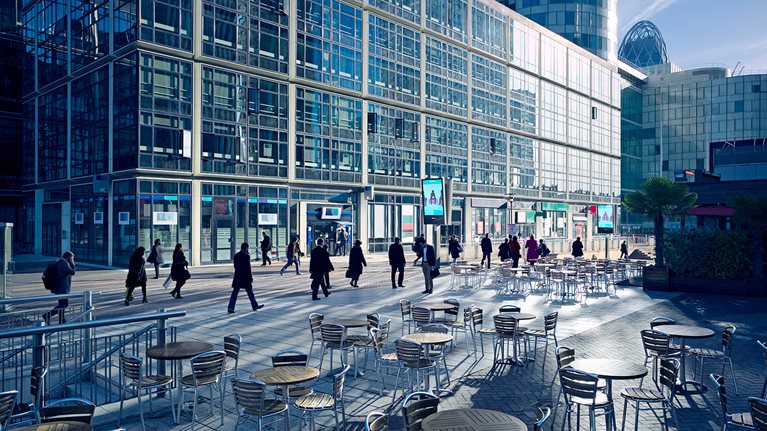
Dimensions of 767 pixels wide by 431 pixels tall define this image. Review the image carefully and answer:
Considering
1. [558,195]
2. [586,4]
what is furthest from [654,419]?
[586,4]

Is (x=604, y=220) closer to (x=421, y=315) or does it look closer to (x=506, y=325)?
(x=421, y=315)

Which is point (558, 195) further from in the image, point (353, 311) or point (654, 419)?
point (654, 419)

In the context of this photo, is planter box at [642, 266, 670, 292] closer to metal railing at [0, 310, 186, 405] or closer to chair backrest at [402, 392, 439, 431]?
chair backrest at [402, 392, 439, 431]

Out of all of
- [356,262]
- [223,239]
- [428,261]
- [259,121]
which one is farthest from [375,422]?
[259,121]

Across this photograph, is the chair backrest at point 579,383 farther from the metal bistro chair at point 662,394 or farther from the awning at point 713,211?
the awning at point 713,211

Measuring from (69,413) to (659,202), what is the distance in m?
23.4

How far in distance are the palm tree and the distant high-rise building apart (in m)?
66.2

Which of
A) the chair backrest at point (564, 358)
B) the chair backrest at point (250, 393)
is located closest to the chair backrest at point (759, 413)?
the chair backrest at point (564, 358)

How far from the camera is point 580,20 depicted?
83438 millimetres

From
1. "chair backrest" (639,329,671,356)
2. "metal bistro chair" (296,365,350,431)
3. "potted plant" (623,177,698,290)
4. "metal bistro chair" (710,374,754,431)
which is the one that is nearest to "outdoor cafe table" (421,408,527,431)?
"metal bistro chair" (296,365,350,431)

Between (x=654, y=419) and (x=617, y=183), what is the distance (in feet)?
253

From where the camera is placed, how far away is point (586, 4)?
8356cm

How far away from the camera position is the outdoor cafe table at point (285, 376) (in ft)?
21.2

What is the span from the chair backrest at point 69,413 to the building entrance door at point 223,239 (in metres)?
27.2
